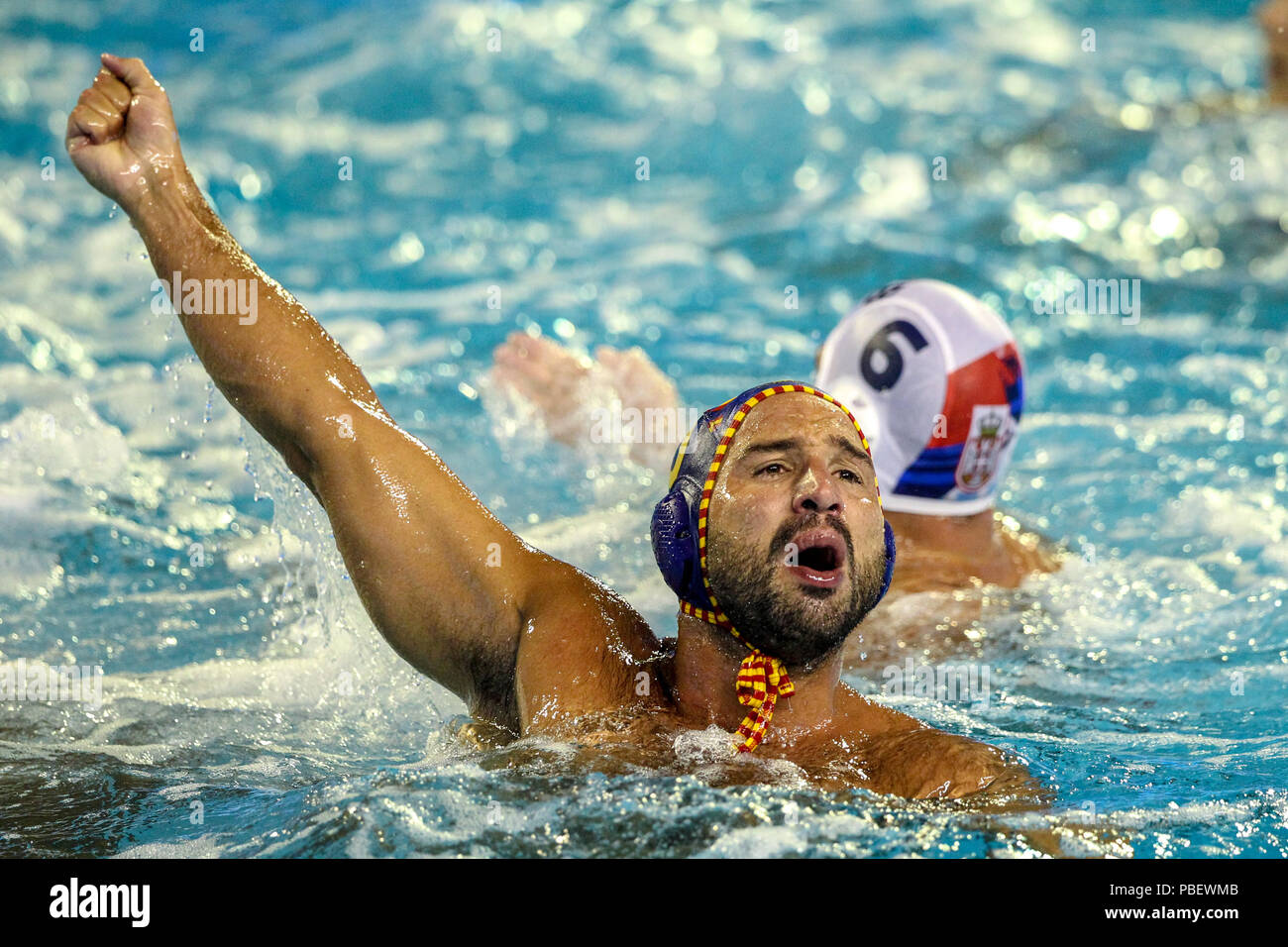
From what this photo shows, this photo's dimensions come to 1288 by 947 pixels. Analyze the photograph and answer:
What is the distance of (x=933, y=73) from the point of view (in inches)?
471

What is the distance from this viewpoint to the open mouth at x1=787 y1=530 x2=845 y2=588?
2.97 m

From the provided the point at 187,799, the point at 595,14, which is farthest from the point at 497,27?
the point at 187,799

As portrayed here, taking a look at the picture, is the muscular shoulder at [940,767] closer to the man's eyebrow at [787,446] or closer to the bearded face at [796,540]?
the bearded face at [796,540]

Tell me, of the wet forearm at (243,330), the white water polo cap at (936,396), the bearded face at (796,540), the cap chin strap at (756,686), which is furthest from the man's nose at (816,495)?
the white water polo cap at (936,396)

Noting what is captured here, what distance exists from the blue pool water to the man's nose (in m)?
0.58

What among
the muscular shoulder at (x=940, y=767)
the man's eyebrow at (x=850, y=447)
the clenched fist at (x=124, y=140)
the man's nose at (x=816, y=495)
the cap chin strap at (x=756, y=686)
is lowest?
the muscular shoulder at (x=940, y=767)

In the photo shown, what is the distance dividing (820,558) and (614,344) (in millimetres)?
4709

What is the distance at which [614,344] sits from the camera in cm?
766

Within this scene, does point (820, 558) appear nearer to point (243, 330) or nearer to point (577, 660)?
point (577, 660)

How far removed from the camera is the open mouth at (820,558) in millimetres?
2967

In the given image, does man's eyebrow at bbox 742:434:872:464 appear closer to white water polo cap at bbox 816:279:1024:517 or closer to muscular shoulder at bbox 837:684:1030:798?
muscular shoulder at bbox 837:684:1030:798

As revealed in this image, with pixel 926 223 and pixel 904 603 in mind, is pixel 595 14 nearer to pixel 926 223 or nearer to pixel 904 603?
pixel 926 223

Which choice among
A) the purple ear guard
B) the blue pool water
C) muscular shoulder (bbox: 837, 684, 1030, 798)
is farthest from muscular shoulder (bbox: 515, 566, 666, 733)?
muscular shoulder (bbox: 837, 684, 1030, 798)

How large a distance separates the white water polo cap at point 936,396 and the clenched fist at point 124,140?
226 cm
